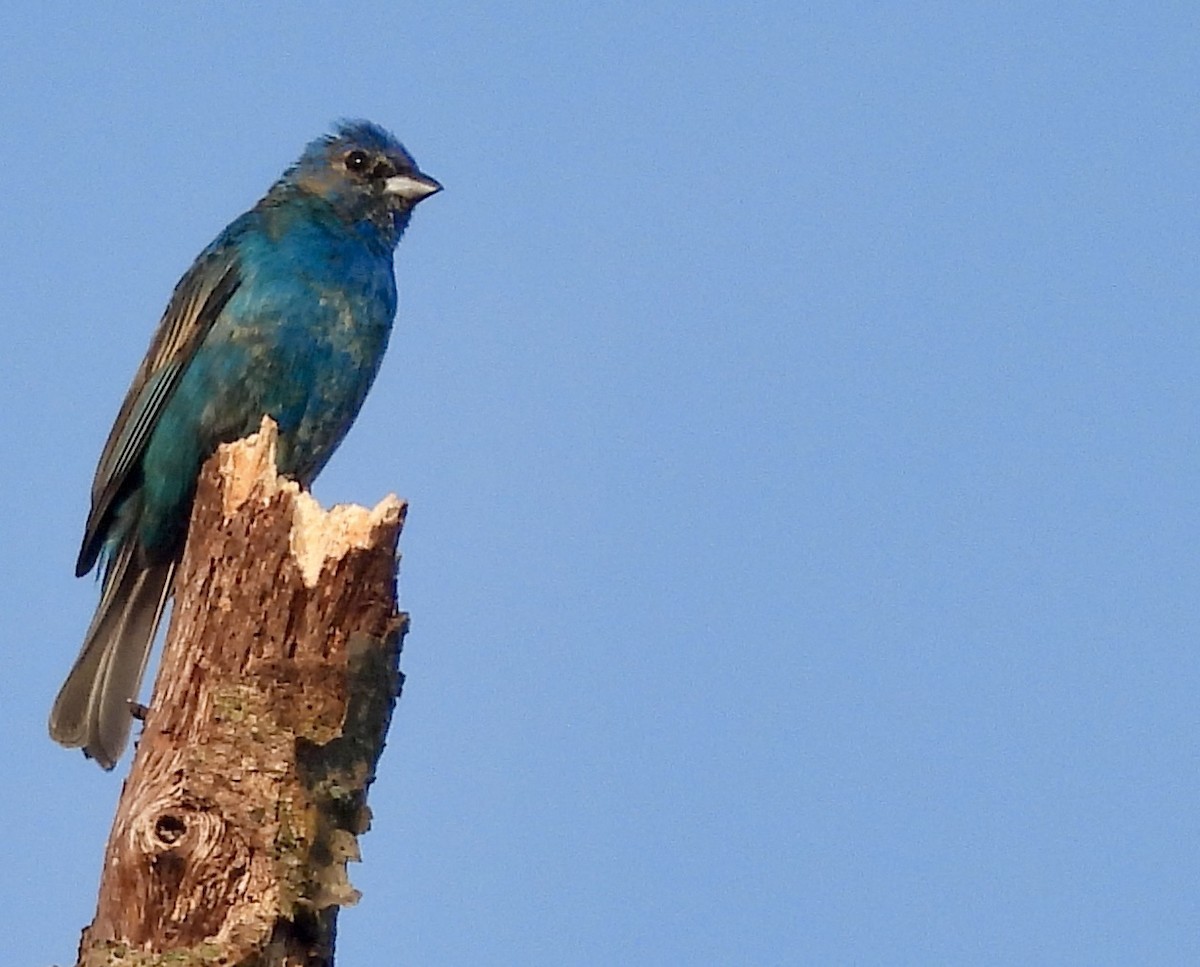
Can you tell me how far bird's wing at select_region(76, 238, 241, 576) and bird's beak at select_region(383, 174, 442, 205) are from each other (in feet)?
3.65

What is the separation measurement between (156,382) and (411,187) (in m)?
1.79

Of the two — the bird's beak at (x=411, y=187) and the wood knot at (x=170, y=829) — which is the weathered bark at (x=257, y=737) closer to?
the wood knot at (x=170, y=829)

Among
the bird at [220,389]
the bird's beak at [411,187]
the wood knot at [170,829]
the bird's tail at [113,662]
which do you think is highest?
the bird's beak at [411,187]

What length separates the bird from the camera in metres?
8.03

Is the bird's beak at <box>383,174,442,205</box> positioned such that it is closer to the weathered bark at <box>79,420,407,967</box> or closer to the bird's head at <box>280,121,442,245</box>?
the bird's head at <box>280,121,442,245</box>

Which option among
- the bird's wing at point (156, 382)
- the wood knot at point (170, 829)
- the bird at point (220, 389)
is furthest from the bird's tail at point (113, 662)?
the wood knot at point (170, 829)

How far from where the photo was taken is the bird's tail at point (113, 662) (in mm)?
7422

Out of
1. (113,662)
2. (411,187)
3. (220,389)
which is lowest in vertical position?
(113,662)

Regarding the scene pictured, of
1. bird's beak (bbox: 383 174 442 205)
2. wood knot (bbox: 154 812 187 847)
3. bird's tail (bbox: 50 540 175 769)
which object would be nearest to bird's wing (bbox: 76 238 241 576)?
bird's tail (bbox: 50 540 175 769)

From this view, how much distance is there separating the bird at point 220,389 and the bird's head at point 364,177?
43 cm

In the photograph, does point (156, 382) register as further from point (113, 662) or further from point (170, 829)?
point (170, 829)

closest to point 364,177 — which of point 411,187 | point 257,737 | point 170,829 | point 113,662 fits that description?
point 411,187

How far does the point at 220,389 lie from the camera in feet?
26.4

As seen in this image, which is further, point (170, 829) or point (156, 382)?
point (156, 382)
